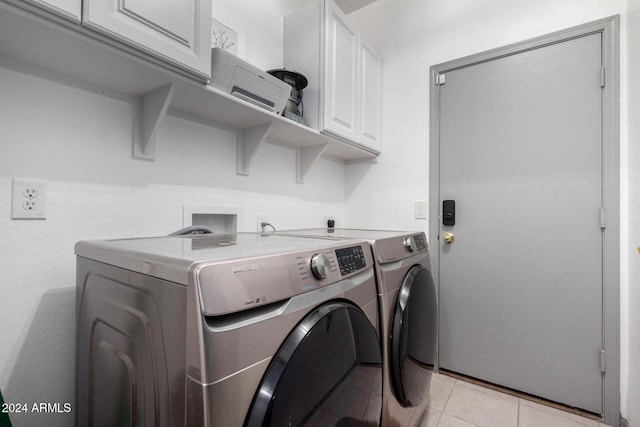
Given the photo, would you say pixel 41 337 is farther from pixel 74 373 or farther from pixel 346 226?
pixel 346 226

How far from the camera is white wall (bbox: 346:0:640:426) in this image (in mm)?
1493

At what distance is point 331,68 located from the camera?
176 centimetres

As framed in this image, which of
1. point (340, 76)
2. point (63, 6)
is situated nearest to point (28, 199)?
point (63, 6)

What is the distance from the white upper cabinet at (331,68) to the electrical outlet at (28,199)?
4.04ft

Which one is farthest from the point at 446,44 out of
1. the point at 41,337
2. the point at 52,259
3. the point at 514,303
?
the point at 41,337

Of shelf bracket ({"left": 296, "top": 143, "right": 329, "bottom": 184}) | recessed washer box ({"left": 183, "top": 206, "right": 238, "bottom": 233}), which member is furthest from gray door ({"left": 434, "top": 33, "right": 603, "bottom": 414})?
recessed washer box ({"left": 183, "top": 206, "right": 238, "bottom": 233})

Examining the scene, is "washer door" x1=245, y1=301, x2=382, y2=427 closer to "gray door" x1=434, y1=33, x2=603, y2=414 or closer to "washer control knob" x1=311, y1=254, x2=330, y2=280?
"washer control knob" x1=311, y1=254, x2=330, y2=280

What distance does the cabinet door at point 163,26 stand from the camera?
817mm

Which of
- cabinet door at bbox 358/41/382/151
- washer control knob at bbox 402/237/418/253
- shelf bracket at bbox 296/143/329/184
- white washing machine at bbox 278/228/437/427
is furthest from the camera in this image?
cabinet door at bbox 358/41/382/151

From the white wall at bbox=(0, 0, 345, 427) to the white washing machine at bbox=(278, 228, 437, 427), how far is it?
2.29 ft

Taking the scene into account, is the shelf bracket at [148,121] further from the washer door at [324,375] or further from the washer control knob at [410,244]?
the washer control knob at [410,244]

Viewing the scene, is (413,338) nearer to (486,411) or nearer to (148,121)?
(486,411)

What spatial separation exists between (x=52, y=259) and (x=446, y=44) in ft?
7.90

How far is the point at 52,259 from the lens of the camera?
100 centimetres
